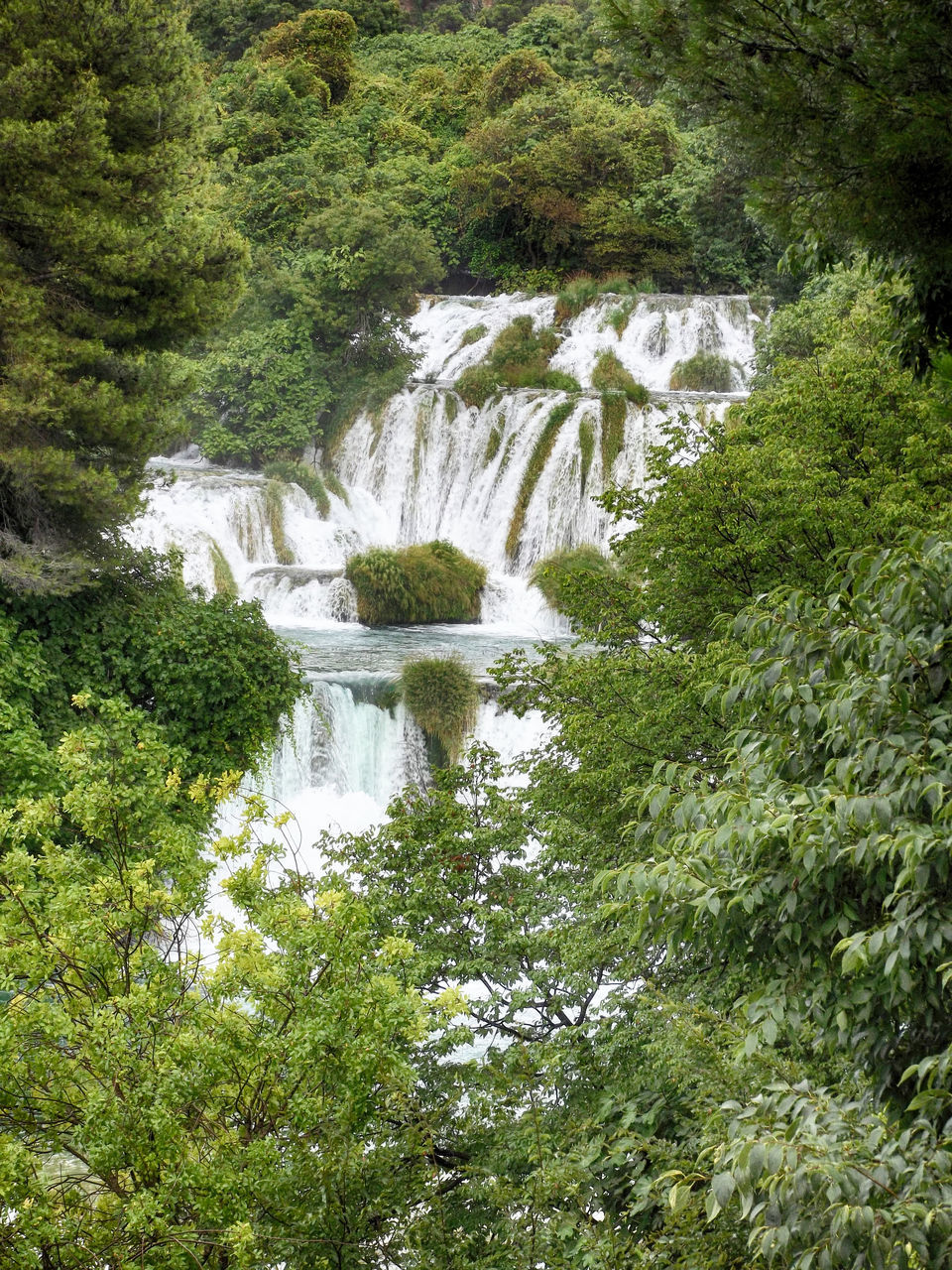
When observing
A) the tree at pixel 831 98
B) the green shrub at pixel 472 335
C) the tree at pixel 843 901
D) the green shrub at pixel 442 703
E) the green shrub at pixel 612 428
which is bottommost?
the green shrub at pixel 442 703

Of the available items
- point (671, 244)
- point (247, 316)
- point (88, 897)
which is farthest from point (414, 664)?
point (671, 244)

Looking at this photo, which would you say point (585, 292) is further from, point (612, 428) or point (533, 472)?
point (533, 472)

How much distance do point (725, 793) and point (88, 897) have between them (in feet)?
8.59

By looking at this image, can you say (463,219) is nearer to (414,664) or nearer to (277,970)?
(414,664)

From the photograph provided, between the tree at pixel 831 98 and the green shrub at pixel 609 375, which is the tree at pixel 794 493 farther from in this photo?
the green shrub at pixel 609 375

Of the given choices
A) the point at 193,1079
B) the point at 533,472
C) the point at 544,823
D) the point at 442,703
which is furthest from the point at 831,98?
the point at 533,472

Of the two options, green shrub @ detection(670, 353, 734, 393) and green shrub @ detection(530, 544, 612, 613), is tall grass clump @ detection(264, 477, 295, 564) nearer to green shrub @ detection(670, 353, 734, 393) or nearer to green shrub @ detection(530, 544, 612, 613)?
green shrub @ detection(530, 544, 612, 613)

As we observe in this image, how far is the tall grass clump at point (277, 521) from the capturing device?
20875mm

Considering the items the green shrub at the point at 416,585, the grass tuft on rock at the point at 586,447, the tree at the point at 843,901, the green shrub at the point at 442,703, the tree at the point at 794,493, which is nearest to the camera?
the tree at the point at 843,901

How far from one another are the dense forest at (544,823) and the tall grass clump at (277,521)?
7798 mm

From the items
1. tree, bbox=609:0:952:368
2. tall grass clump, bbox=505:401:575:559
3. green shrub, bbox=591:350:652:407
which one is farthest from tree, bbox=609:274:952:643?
green shrub, bbox=591:350:652:407

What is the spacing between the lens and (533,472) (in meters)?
21.2

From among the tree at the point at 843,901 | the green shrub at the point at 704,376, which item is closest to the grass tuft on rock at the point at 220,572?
the green shrub at the point at 704,376

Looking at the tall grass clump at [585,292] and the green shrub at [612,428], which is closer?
the green shrub at [612,428]
